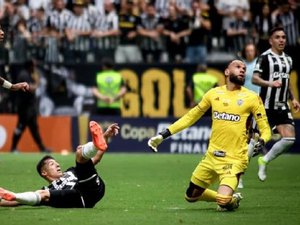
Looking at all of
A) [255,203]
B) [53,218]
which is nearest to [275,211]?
[255,203]

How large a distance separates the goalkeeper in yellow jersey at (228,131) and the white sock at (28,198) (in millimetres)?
1546

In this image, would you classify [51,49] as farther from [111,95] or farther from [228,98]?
[228,98]

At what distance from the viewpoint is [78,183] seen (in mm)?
12227

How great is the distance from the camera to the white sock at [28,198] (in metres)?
11.8

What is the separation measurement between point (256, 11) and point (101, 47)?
4000mm

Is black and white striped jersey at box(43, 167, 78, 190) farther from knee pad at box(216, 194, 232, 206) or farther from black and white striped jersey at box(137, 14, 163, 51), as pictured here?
black and white striped jersey at box(137, 14, 163, 51)

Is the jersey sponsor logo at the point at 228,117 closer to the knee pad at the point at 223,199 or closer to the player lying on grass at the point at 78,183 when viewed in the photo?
the knee pad at the point at 223,199

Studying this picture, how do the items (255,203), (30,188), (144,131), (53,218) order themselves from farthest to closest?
(144,131), (30,188), (255,203), (53,218)

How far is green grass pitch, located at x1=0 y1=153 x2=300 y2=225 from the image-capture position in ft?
37.9

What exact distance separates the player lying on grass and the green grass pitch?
0.14 meters

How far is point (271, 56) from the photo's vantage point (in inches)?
648

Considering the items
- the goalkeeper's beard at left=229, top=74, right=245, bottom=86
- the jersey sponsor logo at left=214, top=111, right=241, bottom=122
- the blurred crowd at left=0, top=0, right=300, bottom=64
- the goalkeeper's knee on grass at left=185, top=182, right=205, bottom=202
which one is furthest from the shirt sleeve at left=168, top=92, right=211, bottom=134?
the blurred crowd at left=0, top=0, right=300, bottom=64

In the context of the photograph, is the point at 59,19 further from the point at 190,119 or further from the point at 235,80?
the point at 235,80

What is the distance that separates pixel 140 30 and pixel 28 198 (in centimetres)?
1438
